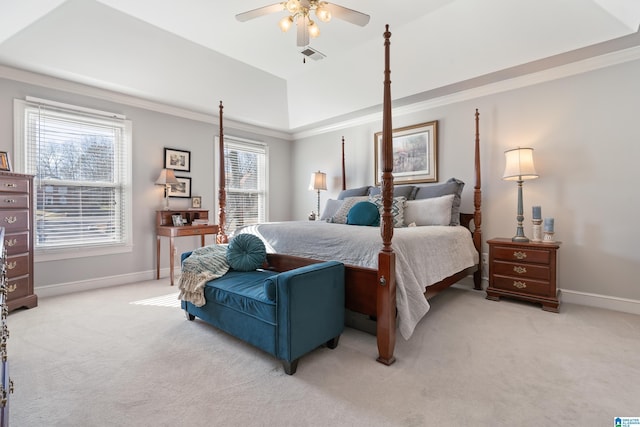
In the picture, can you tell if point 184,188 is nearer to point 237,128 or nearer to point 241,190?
point 241,190

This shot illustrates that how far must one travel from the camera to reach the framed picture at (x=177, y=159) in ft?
14.1

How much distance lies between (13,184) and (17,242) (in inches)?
22.0

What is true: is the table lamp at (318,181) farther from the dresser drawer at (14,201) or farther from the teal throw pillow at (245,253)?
the dresser drawer at (14,201)

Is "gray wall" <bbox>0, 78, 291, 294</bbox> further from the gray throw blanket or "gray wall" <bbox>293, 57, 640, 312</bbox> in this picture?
"gray wall" <bbox>293, 57, 640, 312</bbox>

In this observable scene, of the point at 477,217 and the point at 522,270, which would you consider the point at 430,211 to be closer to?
the point at 477,217

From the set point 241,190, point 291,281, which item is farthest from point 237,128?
point 291,281

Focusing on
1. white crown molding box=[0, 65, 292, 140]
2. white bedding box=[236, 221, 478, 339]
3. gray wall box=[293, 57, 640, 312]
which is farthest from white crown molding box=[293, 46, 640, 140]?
white crown molding box=[0, 65, 292, 140]

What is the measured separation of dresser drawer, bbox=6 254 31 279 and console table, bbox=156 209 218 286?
1341 millimetres

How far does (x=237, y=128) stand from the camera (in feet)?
16.8

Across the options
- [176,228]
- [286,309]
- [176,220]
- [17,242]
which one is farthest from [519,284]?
[17,242]

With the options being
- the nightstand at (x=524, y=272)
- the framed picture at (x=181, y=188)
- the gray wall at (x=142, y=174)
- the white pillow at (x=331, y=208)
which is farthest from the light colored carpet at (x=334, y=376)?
the framed picture at (x=181, y=188)

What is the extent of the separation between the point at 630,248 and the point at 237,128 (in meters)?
5.27

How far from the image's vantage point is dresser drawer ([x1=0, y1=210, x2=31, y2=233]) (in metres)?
2.79

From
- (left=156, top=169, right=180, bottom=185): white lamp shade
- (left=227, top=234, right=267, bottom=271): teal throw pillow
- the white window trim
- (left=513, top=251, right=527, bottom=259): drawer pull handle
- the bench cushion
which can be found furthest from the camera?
the white window trim
